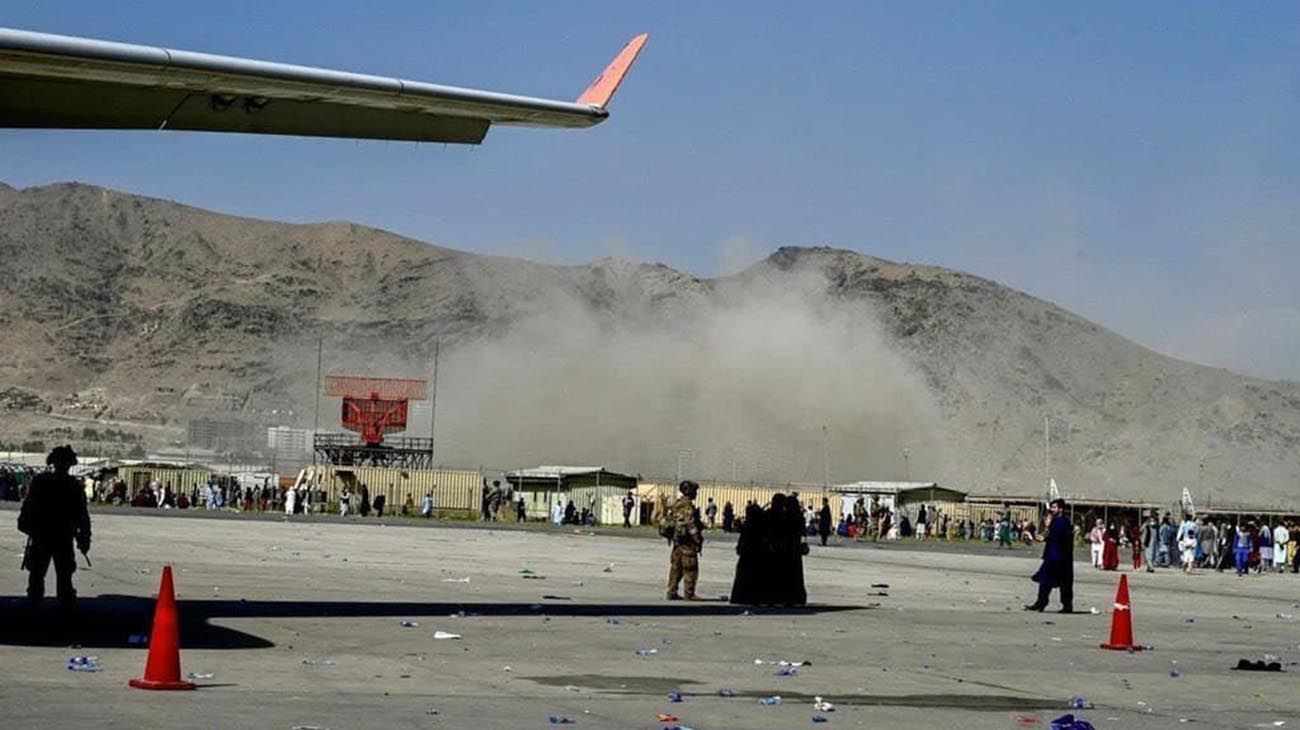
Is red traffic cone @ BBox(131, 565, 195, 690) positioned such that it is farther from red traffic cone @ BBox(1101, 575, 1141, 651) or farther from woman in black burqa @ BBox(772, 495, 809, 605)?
woman in black burqa @ BBox(772, 495, 809, 605)

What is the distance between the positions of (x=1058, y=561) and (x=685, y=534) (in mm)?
5390

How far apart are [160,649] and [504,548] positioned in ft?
118

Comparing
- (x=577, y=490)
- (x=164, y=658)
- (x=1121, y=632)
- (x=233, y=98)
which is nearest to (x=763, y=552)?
(x=1121, y=632)

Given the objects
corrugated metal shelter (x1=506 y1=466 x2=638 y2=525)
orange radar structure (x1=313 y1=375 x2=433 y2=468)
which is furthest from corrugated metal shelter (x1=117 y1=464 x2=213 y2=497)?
corrugated metal shelter (x1=506 y1=466 x2=638 y2=525)

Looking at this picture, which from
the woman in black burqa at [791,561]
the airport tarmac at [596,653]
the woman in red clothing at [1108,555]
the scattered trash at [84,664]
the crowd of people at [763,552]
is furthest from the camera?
the woman in red clothing at [1108,555]

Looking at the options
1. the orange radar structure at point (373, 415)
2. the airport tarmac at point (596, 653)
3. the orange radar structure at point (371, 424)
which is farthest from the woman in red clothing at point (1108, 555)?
the orange radar structure at point (373, 415)

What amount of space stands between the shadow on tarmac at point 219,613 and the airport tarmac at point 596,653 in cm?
7

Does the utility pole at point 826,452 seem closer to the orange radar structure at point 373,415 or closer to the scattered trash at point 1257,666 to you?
the orange radar structure at point 373,415

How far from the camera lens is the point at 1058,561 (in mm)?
29438

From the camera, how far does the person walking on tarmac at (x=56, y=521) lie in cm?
2077

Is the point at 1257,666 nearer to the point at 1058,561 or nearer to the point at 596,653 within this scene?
the point at 596,653

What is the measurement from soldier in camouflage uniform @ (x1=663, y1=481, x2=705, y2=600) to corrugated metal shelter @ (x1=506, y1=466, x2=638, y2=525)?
235ft

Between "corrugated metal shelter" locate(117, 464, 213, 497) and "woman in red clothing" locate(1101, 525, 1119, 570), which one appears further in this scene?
"corrugated metal shelter" locate(117, 464, 213, 497)

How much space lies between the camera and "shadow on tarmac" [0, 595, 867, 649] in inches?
756
